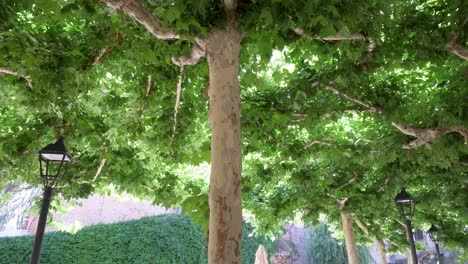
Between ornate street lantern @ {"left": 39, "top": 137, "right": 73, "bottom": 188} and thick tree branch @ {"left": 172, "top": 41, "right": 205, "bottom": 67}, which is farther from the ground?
thick tree branch @ {"left": 172, "top": 41, "right": 205, "bottom": 67}

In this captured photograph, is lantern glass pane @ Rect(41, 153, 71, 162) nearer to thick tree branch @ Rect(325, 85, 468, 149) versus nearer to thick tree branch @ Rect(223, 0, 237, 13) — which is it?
thick tree branch @ Rect(223, 0, 237, 13)

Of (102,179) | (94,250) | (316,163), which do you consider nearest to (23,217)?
(94,250)

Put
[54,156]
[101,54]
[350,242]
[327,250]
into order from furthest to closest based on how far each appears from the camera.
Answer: [327,250]
[350,242]
[101,54]
[54,156]

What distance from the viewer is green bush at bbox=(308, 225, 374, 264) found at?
24969 millimetres

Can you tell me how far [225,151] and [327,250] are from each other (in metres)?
23.9

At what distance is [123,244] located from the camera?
17.6 metres

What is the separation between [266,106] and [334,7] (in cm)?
401

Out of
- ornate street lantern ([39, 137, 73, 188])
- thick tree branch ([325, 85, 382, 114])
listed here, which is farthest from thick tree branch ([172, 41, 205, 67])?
thick tree branch ([325, 85, 382, 114])

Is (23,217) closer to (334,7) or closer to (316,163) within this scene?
(316,163)

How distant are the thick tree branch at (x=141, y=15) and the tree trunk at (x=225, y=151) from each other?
437 mm

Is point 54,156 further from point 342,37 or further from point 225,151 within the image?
point 342,37

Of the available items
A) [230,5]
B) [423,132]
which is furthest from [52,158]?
[423,132]

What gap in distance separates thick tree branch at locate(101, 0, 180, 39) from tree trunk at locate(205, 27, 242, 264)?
0.44 m

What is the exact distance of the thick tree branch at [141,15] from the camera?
3596 mm
